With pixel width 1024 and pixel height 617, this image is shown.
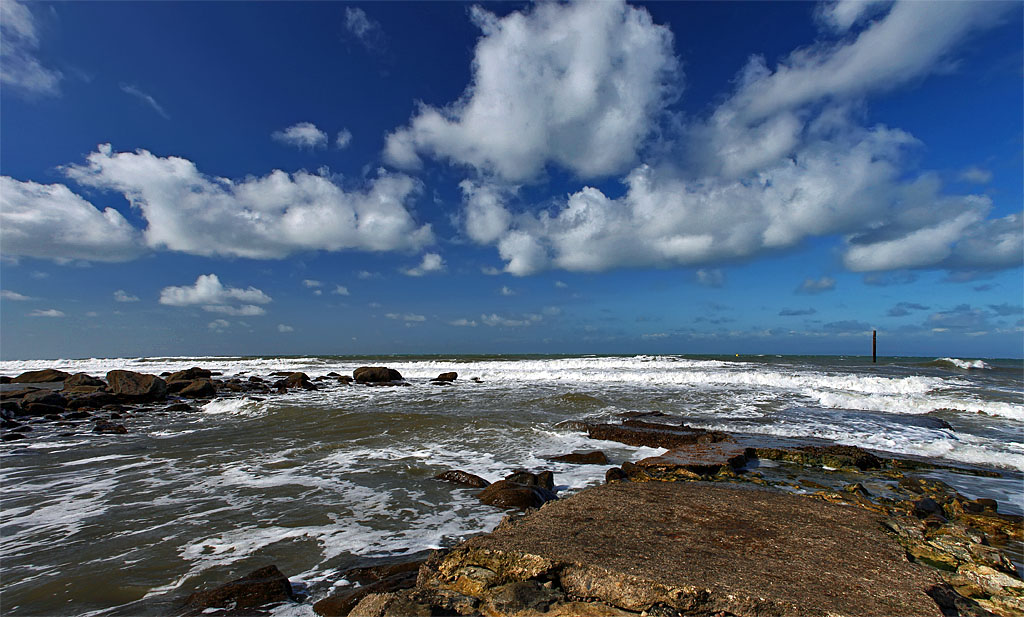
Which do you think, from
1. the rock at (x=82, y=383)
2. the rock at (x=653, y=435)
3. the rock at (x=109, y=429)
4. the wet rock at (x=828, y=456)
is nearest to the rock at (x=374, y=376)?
the rock at (x=82, y=383)

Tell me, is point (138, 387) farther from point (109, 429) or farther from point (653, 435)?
point (653, 435)

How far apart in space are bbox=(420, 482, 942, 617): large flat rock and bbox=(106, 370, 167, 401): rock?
756 inches

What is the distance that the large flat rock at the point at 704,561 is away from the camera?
2645mm

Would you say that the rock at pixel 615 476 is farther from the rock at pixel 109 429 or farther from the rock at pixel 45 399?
the rock at pixel 45 399

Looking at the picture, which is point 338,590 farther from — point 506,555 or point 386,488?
point 386,488

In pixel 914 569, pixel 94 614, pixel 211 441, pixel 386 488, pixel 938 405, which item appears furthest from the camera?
pixel 938 405

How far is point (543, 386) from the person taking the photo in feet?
67.2

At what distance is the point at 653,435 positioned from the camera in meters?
9.09

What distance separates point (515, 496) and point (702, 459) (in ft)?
10.4

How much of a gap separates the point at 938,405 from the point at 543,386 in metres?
13.2

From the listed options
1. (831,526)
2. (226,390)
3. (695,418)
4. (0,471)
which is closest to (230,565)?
(831,526)

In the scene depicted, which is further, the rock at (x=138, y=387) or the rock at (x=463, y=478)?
the rock at (x=138, y=387)

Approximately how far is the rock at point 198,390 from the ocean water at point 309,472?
4.41m

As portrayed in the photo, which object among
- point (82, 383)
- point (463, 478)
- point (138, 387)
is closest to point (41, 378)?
point (82, 383)
